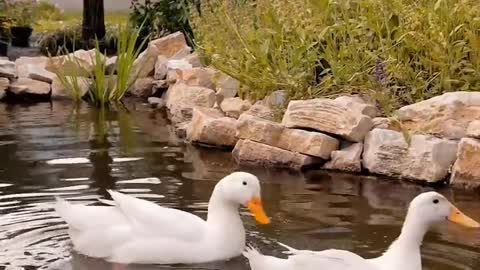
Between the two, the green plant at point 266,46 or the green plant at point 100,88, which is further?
the green plant at point 100,88

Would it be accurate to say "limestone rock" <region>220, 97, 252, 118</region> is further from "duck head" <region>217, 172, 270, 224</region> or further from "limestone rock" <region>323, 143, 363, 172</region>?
"duck head" <region>217, 172, 270, 224</region>

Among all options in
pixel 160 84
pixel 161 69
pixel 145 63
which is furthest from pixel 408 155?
pixel 145 63

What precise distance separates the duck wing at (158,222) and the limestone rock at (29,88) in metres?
7.56

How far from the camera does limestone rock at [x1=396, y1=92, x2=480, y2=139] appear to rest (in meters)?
7.91

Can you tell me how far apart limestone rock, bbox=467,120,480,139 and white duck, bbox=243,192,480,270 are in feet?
7.48

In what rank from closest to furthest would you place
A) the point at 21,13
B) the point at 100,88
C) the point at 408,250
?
the point at 408,250
the point at 100,88
the point at 21,13

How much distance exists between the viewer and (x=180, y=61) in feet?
42.6

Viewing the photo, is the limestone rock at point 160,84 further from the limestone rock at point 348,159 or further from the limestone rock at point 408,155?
the limestone rock at point 408,155

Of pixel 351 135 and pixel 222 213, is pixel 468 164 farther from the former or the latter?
pixel 222 213

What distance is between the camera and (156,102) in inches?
500

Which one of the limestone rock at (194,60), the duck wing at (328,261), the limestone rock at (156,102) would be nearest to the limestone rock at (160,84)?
the limestone rock at (156,102)

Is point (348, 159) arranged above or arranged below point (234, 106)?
below

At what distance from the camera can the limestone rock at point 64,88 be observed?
12.7 metres

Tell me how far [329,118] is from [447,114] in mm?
956
